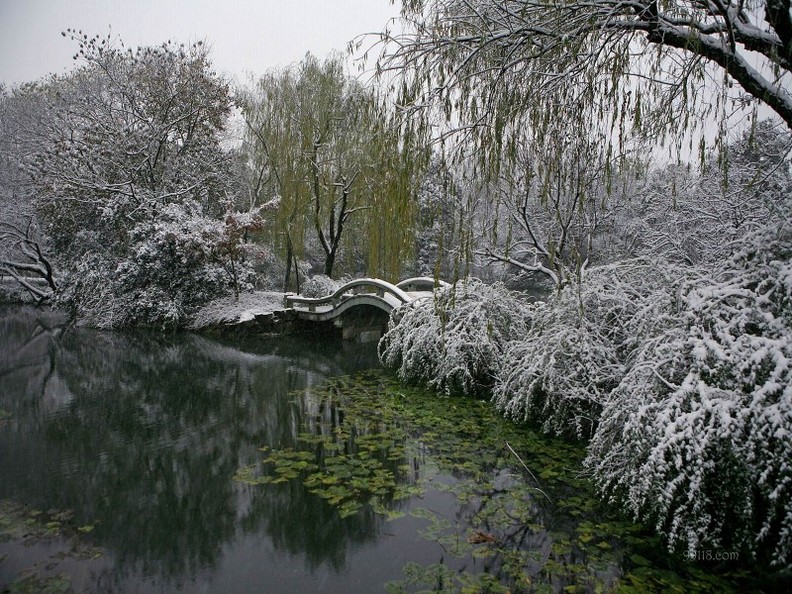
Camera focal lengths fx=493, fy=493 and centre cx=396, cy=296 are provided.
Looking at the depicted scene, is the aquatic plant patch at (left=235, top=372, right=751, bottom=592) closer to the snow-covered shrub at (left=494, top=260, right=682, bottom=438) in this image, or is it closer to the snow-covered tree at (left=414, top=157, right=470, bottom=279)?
the snow-covered shrub at (left=494, top=260, right=682, bottom=438)

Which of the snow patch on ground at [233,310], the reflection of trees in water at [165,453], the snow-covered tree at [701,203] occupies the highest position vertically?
the snow-covered tree at [701,203]

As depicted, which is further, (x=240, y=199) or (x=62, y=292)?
(x=240, y=199)

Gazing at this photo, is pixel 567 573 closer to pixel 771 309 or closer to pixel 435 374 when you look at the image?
pixel 771 309

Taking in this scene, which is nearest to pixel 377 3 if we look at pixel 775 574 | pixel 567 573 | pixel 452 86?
pixel 452 86

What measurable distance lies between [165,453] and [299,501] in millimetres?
2127

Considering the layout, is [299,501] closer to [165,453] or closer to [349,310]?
[165,453]

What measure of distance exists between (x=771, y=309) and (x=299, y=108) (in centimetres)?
1544

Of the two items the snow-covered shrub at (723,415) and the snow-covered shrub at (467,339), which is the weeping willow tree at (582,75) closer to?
the snow-covered shrub at (723,415)

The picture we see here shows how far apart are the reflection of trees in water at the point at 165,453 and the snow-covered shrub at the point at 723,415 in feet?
7.36

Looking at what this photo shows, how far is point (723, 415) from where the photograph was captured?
317 centimetres

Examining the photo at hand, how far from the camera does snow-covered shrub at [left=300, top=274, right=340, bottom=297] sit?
56.1ft

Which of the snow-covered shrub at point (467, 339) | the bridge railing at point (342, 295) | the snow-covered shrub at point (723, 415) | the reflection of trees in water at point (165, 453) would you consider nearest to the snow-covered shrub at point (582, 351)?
the snow-covered shrub at point (723, 415)

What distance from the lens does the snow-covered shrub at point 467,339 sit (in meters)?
7.71

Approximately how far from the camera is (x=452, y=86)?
3539 mm
